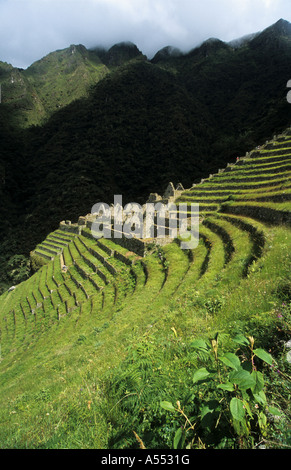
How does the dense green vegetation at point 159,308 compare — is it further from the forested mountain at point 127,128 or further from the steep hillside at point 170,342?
the forested mountain at point 127,128

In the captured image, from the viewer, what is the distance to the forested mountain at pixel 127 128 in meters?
74.9

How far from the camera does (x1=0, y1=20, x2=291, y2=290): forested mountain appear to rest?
74938 mm

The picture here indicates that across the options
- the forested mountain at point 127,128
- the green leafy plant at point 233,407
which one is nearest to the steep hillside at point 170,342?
the green leafy plant at point 233,407

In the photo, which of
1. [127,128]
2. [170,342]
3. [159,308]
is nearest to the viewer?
[170,342]

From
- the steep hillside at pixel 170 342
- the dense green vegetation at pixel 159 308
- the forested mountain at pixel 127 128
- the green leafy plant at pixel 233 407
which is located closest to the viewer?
the green leafy plant at pixel 233 407

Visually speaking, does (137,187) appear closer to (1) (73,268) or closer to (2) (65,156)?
(2) (65,156)

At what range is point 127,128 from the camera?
354 feet

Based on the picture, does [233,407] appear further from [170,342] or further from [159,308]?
[159,308]

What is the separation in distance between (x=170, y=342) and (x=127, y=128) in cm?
11693

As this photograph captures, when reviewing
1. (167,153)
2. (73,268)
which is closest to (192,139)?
(167,153)

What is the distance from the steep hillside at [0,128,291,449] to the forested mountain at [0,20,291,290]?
4816 centimetres

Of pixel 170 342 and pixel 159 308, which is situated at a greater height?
pixel 170 342

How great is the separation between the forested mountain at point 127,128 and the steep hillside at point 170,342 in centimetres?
4816

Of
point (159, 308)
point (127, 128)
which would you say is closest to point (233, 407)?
point (159, 308)
